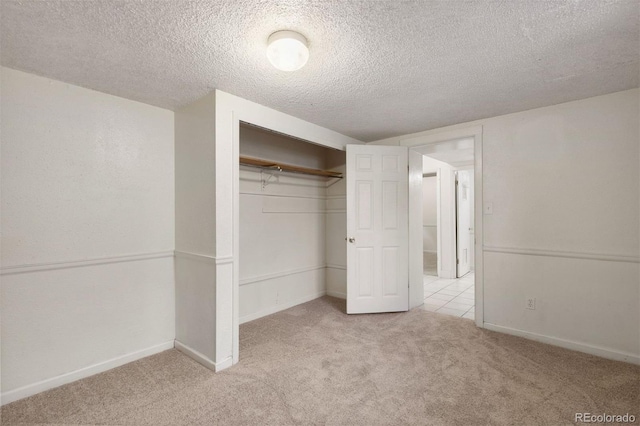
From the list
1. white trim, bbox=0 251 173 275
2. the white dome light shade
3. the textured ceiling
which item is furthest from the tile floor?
the white dome light shade

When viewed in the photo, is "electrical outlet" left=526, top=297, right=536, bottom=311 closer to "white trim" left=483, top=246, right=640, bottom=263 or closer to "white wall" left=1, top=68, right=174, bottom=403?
"white trim" left=483, top=246, right=640, bottom=263

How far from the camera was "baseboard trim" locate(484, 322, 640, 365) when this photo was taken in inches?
93.3

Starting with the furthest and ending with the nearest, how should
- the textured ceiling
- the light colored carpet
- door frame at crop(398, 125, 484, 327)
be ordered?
1. the light colored carpet
2. door frame at crop(398, 125, 484, 327)
3. the textured ceiling

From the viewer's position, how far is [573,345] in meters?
2.60

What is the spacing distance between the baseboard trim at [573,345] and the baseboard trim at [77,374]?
10.7 ft

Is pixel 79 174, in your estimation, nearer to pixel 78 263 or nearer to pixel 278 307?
pixel 78 263

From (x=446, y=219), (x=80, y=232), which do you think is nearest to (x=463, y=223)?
(x=446, y=219)

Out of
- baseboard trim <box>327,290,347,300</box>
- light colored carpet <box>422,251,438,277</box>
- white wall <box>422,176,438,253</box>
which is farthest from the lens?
white wall <box>422,176,438,253</box>

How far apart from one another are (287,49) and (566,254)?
2906mm

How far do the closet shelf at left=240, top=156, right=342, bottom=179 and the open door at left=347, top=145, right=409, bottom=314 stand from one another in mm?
543

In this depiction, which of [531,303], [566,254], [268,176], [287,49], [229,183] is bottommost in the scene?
[531,303]

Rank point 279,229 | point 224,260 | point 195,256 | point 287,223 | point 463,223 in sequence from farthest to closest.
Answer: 1. point 463,223
2. point 287,223
3. point 279,229
4. point 195,256
5. point 224,260

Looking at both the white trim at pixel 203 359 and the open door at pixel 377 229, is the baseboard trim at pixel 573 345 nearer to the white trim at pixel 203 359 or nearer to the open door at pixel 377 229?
the open door at pixel 377 229

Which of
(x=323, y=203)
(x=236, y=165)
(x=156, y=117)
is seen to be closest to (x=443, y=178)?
(x=323, y=203)
